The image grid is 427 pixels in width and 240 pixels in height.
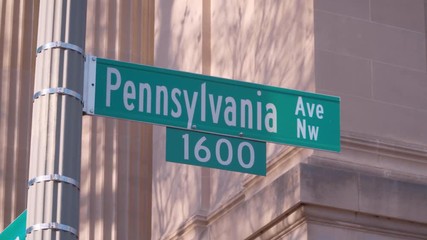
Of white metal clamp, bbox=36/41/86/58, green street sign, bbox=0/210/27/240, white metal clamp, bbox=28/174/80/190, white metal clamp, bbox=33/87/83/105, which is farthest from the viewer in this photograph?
green street sign, bbox=0/210/27/240

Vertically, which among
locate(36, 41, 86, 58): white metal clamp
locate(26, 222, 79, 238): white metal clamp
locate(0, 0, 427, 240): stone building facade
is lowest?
locate(26, 222, 79, 238): white metal clamp

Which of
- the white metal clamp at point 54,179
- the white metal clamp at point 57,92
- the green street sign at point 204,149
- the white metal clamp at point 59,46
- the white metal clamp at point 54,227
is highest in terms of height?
the white metal clamp at point 59,46

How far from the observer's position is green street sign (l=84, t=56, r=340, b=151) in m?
7.39

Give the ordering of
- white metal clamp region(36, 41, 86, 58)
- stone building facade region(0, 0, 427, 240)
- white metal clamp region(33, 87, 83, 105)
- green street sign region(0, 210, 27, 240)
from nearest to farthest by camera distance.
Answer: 1. white metal clamp region(33, 87, 83, 105)
2. white metal clamp region(36, 41, 86, 58)
3. green street sign region(0, 210, 27, 240)
4. stone building facade region(0, 0, 427, 240)

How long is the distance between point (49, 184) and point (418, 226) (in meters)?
4.94

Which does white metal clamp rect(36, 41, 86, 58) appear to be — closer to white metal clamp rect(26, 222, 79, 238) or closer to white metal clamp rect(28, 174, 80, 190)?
white metal clamp rect(28, 174, 80, 190)

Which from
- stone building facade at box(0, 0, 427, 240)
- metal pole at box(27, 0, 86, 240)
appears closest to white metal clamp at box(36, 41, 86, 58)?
metal pole at box(27, 0, 86, 240)

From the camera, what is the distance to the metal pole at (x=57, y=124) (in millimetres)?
6371

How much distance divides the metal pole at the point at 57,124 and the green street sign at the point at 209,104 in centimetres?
44

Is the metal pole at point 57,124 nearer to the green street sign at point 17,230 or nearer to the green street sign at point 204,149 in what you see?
the green street sign at point 17,230

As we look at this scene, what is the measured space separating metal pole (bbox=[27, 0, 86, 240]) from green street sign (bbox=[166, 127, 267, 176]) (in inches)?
43.1

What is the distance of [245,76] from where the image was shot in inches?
475

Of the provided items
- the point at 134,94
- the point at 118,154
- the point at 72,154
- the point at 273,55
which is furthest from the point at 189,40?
the point at 72,154

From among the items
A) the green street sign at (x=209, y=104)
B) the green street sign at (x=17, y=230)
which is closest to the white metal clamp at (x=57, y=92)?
the green street sign at (x=209, y=104)
